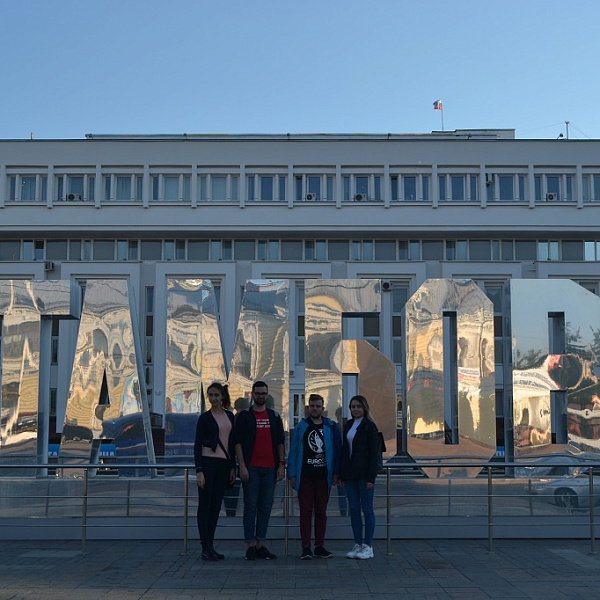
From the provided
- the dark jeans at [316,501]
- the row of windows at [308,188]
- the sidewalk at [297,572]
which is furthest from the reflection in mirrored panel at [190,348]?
the row of windows at [308,188]

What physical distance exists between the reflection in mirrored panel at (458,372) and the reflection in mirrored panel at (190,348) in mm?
2796

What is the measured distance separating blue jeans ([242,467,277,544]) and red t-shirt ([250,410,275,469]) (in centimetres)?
6

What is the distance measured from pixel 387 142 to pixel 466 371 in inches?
1141

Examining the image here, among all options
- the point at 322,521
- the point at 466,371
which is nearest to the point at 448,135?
the point at 466,371

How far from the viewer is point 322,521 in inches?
337

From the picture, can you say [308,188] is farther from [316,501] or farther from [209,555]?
[209,555]

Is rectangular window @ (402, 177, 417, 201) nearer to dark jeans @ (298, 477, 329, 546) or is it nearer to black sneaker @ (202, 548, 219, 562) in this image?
dark jeans @ (298, 477, 329, 546)

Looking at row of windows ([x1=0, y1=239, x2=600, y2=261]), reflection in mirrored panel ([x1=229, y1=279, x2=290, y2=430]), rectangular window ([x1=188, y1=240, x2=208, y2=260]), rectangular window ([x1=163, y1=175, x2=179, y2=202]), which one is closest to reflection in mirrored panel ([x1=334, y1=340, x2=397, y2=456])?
reflection in mirrored panel ([x1=229, y1=279, x2=290, y2=430])

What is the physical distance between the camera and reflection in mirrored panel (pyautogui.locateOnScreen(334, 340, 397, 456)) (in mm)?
11633

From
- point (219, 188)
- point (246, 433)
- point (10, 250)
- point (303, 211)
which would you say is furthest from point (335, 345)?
point (10, 250)

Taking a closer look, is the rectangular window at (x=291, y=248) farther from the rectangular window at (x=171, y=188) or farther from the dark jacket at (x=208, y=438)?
the dark jacket at (x=208, y=438)

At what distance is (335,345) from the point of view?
11.9 metres

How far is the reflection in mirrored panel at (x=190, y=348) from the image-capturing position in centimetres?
1186

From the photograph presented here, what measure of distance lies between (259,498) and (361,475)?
3.53 feet
